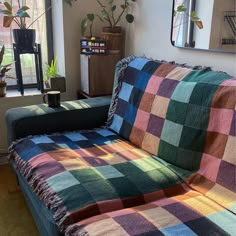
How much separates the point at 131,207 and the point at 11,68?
5.57ft

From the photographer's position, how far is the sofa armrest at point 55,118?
1.72 m

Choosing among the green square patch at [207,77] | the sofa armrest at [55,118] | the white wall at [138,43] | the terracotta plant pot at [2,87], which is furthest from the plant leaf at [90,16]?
the green square patch at [207,77]

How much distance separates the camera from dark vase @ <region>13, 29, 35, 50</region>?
2.18 metres

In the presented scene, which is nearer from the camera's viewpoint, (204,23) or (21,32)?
(204,23)

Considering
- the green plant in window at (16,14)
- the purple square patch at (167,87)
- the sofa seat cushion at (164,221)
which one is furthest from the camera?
the green plant in window at (16,14)

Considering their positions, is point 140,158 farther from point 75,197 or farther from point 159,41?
point 159,41

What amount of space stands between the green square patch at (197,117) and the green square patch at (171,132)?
6 centimetres

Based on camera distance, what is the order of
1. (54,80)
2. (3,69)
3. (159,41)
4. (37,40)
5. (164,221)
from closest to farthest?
(164,221), (159,41), (3,69), (54,80), (37,40)

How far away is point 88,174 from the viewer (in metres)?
1.29

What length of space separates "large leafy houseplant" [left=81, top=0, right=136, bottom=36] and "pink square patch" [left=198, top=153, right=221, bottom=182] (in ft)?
4.36

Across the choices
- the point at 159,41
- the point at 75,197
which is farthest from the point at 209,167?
the point at 159,41

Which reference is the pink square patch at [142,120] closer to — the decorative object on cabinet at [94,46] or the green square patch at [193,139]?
the green square patch at [193,139]

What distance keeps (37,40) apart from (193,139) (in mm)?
1730

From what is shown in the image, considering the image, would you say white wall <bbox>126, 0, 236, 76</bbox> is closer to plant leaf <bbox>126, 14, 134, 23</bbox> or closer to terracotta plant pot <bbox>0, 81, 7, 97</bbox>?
plant leaf <bbox>126, 14, 134, 23</bbox>
